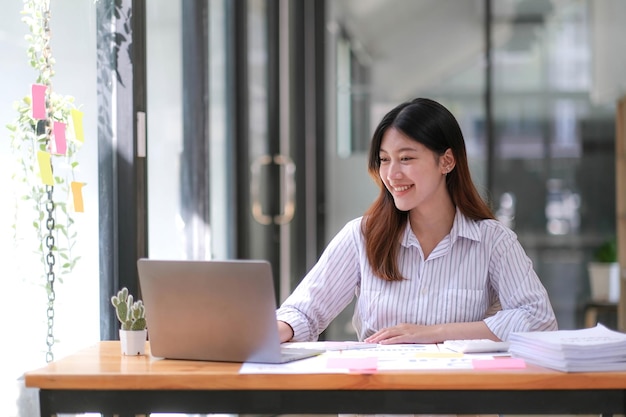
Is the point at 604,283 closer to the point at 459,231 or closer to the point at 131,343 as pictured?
the point at 459,231

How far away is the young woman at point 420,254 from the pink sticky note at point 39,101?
2.54 feet

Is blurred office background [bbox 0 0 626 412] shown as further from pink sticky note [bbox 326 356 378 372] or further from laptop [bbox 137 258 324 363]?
pink sticky note [bbox 326 356 378 372]

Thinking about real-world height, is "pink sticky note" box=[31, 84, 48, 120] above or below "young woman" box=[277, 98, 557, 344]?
above

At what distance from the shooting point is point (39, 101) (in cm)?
235

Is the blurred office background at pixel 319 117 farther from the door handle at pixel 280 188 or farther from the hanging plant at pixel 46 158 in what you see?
the hanging plant at pixel 46 158

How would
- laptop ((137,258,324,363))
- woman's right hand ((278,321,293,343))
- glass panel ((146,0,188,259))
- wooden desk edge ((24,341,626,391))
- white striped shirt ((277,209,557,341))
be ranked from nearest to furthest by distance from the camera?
wooden desk edge ((24,341,626,391)) < laptop ((137,258,324,363)) < woman's right hand ((278,321,293,343)) < white striped shirt ((277,209,557,341)) < glass panel ((146,0,188,259))

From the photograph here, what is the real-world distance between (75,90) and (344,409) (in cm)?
132

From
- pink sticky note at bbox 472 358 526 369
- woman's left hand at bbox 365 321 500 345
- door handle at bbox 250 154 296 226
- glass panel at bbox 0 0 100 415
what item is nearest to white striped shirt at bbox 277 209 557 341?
woman's left hand at bbox 365 321 500 345

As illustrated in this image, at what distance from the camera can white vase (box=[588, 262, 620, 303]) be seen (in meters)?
6.18

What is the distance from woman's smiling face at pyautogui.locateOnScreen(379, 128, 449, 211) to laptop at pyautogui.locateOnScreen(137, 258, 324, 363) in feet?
2.22

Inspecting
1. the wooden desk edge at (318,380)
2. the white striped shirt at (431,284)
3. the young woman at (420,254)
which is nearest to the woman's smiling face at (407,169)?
the young woman at (420,254)

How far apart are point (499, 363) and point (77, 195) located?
1237 millimetres

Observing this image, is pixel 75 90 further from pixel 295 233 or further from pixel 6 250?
pixel 295 233

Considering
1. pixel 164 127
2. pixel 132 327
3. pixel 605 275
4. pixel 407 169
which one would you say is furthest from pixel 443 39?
pixel 132 327
